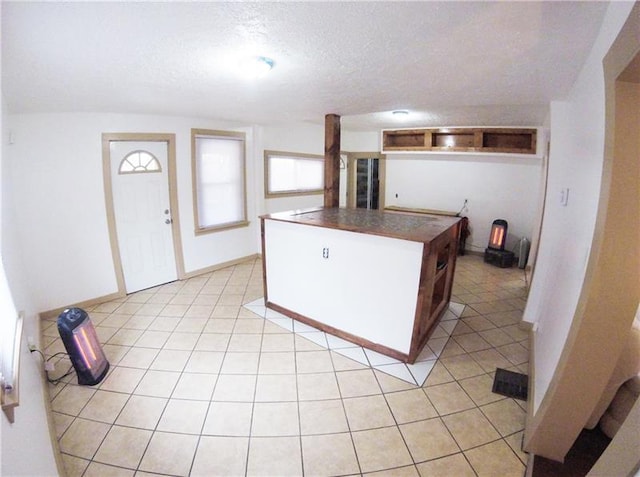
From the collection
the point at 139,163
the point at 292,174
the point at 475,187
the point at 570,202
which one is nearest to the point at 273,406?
the point at 570,202

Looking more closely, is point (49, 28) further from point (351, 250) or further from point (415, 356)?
point (415, 356)

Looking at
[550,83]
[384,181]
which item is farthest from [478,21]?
[384,181]

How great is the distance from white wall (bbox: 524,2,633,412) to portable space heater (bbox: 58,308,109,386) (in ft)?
9.87

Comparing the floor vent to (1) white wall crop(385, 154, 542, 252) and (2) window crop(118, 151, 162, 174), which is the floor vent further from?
(2) window crop(118, 151, 162, 174)

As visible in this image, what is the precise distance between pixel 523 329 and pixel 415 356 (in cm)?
136

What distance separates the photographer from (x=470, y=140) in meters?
4.79

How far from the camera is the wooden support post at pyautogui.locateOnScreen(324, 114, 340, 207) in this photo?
3553 mm

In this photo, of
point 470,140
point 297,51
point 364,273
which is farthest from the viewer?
point 470,140

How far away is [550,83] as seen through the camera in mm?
2109

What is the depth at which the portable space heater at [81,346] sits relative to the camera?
6.68ft

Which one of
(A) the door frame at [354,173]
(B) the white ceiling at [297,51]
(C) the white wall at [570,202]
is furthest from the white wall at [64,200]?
(C) the white wall at [570,202]

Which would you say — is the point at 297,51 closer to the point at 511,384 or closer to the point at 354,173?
the point at 511,384

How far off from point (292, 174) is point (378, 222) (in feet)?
9.87

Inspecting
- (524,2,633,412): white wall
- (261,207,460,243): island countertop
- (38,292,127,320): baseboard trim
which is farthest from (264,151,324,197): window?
(524,2,633,412): white wall
